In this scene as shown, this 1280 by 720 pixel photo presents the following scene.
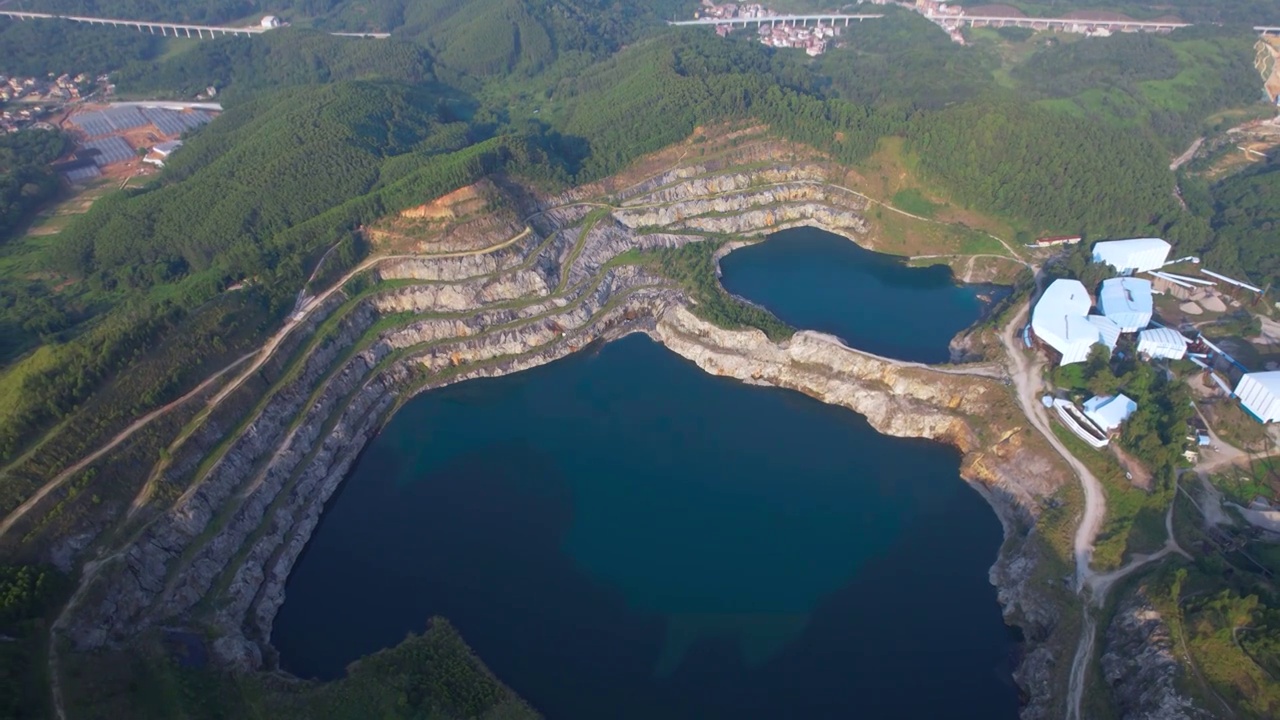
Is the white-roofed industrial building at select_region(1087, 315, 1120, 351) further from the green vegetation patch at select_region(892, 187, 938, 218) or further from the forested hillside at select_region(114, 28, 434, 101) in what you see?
the forested hillside at select_region(114, 28, 434, 101)

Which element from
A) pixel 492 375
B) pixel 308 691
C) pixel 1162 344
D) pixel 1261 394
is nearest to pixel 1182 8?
pixel 1162 344

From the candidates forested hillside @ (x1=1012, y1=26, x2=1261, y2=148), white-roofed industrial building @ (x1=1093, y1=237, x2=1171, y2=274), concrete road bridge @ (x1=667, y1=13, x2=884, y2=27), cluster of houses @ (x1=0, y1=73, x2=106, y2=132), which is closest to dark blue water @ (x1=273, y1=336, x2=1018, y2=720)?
white-roofed industrial building @ (x1=1093, y1=237, x2=1171, y2=274)

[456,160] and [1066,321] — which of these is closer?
[1066,321]

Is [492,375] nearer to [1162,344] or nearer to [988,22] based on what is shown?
[1162,344]

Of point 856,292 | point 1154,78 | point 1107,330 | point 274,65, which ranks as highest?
point 274,65

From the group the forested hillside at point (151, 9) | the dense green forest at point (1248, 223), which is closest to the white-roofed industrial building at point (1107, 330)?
the dense green forest at point (1248, 223)

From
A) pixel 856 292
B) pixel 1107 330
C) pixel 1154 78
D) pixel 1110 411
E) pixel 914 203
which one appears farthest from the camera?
pixel 1154 78

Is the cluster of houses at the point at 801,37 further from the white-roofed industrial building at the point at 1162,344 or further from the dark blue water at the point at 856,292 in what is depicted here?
the white-roofed industrial building at the point at 1162,344
